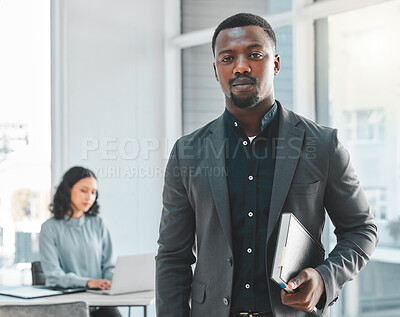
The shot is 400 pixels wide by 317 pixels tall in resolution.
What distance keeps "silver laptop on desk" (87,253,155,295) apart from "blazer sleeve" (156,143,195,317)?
200 centimetres

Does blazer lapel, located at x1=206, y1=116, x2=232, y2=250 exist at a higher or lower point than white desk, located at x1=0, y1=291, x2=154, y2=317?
higher

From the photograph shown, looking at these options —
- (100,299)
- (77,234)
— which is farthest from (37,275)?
(100,299)

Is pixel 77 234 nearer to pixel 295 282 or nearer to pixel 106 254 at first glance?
pixel 106 254

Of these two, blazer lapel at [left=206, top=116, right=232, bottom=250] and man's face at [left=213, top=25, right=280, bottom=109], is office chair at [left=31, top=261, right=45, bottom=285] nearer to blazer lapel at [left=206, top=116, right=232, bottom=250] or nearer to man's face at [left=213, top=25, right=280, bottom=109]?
blazer lapel at [left=206, top=116, right=232, bottom=250]

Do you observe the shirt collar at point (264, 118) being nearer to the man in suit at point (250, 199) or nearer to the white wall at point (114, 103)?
the man in suit at point (250, 199)

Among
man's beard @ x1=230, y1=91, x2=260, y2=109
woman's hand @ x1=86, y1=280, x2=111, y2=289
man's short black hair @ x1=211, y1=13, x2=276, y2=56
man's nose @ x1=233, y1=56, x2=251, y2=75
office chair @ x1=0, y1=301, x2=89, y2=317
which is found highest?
man's short black hair @ x1=211, y1=13, x2=276, y2=56

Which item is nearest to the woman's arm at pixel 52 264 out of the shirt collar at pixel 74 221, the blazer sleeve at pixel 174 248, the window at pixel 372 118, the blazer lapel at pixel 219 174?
the shirt collar at pixel 74 221

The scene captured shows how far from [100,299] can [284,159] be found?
2275mm

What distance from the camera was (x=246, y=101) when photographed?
1604mm

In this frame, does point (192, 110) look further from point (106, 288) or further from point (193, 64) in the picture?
point (106, 288)

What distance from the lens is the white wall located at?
5156 millimetres

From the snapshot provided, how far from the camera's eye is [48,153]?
5.28 m

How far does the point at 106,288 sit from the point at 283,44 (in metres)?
2.25

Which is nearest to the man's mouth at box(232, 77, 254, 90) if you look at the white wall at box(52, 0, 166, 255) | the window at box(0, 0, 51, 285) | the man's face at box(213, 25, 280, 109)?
the man's face at box(213, 25, 280, 109)
